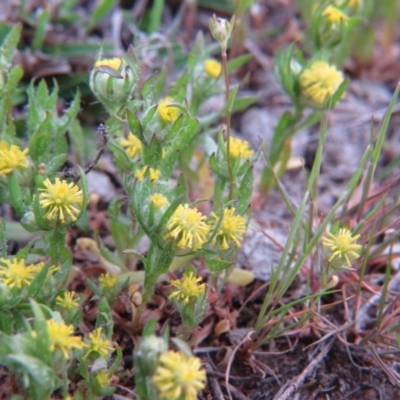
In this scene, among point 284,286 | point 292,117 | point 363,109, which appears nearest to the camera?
point 284,286

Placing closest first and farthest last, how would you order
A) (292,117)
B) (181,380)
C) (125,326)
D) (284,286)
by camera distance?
(181,380)
(284,286)
(125,326)
(292,117)

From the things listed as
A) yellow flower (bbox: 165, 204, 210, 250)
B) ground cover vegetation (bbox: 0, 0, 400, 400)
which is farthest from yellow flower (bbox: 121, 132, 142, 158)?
yellow flower (bbox: 165, 204, 210, 250)

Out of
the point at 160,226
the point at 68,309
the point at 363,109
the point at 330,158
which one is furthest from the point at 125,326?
the point at 363,109

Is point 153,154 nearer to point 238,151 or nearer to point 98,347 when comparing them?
point 238,151

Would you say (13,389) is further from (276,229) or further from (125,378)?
(276,229)

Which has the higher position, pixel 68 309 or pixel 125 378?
pixel 68 309

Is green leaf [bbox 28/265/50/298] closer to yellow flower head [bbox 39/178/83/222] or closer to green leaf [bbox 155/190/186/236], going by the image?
yellow flower head [bbox 39/178/83/222]
